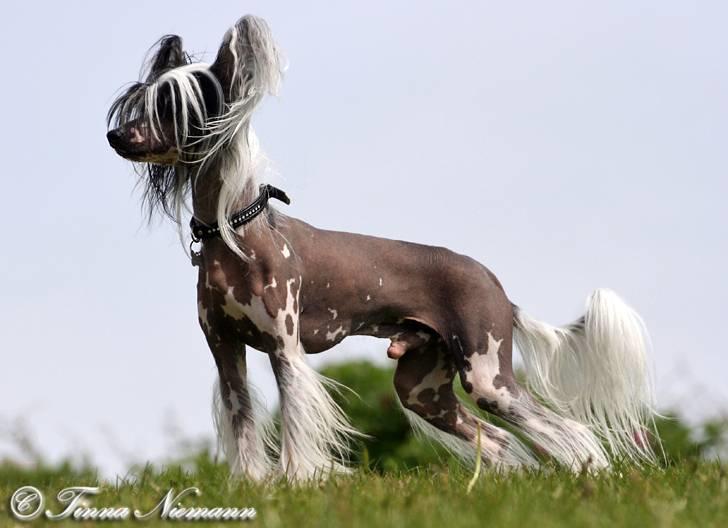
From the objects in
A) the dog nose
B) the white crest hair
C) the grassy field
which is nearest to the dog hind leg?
the grassy field

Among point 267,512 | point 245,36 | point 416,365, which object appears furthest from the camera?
point 416,365

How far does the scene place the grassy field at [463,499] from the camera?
12.1ft

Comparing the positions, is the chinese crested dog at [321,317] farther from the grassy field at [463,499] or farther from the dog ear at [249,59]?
the grassy field at [463,499]

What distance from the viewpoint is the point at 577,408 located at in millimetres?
6918

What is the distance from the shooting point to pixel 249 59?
5.57 metres

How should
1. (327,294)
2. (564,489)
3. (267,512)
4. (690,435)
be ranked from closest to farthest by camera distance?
(267,512), (564,489), (327,294), (690,435)

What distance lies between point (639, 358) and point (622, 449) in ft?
1.87

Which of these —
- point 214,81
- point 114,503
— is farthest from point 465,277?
point 114,503

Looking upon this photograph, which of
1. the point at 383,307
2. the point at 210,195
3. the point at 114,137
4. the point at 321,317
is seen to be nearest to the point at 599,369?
the point at 383,307

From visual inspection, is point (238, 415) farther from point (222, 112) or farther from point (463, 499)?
point (463, 499)

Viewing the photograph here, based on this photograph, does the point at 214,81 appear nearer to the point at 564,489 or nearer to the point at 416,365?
the point at 416,365

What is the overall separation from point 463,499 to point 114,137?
2.54 metres

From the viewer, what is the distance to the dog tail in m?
6.77

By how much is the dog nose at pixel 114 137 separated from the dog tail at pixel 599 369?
105 inches
